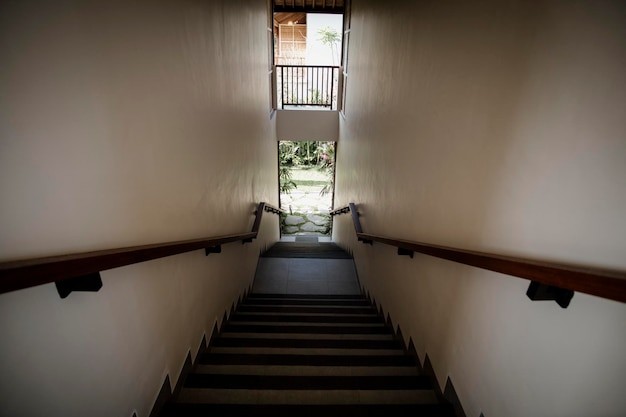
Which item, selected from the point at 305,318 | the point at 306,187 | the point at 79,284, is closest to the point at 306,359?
the point at 305,318

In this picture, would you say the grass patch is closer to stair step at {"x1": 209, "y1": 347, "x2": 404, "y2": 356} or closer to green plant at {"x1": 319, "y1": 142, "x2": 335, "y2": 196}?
green plant at {"x1": 319, "y1": 142, "x2": 335, "y2": 196}

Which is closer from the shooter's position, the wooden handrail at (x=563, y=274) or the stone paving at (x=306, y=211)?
the wooden handrail at (x=563, y=274)

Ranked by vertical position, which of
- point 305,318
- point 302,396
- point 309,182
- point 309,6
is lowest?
point 309,182

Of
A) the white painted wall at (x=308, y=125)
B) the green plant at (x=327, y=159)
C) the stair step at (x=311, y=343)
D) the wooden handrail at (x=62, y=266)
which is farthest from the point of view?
the green plant at (x=327, y=159)

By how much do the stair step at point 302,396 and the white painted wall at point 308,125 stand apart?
6238 mm

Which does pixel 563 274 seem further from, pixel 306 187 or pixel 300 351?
pixel 306 187

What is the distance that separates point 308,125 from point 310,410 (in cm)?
660

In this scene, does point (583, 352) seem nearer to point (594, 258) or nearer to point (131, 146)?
point (594, 258)

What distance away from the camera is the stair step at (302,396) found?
1783 millimetres

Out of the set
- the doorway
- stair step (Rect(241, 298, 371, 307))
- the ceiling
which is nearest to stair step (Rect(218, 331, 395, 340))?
stair step (Rect(241, 298, 371, 307))

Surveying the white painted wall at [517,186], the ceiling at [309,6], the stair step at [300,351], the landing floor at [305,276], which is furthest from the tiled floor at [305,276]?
the ceiling at [309,6]

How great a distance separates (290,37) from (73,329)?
12366 millimetres

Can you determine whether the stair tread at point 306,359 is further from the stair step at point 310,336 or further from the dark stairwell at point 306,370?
the stair step at point 310,336

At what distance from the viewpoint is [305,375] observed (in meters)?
2.01
